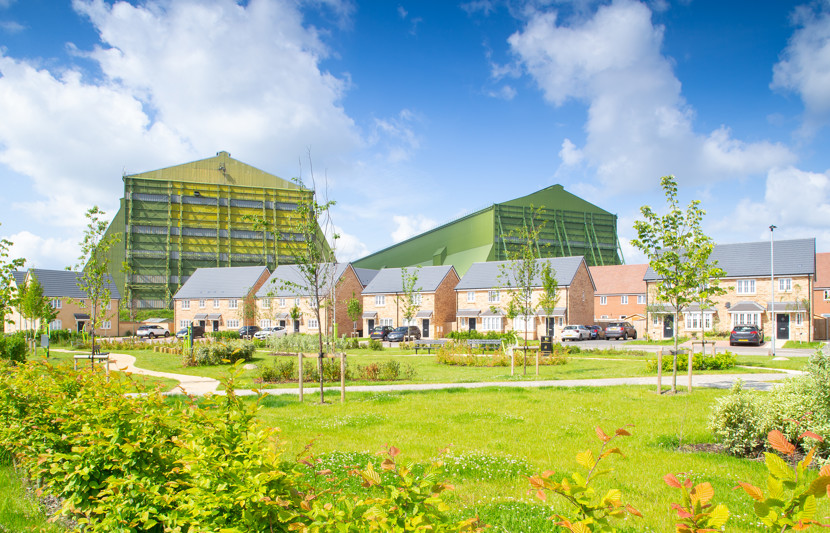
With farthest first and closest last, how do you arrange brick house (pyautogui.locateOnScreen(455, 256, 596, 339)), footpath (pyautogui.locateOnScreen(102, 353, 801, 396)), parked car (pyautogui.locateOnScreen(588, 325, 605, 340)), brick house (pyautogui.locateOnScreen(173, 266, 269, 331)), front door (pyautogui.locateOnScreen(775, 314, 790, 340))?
brick house (pyautogui.locateOnScreen(173, 266, 269, 331)), brick house (pyautogui.locateOnScreen(455, 256, 596, 339)), parked car (pyautogui.locateOnScreen(588, 325, 605, 340)), front door (pyautogui.locateOnScreen(775, 314, 790, 340)), footpath (pyautogui.locateOnScreen(102, 353, 801, 396))

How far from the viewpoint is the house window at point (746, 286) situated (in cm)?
4941

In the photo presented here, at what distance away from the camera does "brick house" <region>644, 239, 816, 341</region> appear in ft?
152

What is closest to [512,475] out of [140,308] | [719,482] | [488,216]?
[719,482]

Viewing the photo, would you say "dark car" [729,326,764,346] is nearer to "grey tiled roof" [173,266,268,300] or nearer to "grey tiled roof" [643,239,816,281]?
"grey tiled roof" [643,239,816,281]

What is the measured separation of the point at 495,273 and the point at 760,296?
2564 cm

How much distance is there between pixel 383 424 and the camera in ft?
34.3

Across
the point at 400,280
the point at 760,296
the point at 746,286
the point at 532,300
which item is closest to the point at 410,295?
the point at 400,280

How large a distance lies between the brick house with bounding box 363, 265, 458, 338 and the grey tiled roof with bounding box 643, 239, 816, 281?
2234cm

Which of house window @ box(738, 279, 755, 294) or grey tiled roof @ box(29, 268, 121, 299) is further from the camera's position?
grey tiled roof @ box(29, 268, 121, 299)

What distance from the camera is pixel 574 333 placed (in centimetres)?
4988

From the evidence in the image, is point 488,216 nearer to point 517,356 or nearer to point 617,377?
point 517,356

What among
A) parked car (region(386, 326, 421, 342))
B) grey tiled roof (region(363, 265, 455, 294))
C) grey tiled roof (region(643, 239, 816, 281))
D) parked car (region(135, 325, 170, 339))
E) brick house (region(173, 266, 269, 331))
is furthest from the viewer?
brick house (region(173, 266, 269, 331))

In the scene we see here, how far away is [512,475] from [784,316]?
50773mm

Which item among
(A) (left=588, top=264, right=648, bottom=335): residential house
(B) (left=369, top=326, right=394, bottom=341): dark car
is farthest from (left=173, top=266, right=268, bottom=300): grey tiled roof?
(A) (left=588, top=264, right=648, bottom=335): residential house
